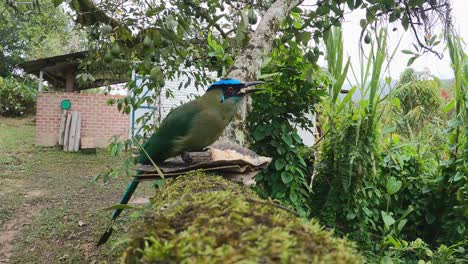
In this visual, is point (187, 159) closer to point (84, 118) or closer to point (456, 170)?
point (456, 170)

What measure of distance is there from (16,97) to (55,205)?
41.5 ft

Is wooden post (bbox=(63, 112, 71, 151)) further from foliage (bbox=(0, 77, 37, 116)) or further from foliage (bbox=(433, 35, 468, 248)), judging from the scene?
foliage (bbox=(433, 35, 468, 248))

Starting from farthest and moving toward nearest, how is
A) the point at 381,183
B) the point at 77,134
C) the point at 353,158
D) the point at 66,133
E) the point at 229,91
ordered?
the point at 77,134 < the point at 66,133 < the point at 381,183 < the point at 353,158 < the point at 229,91

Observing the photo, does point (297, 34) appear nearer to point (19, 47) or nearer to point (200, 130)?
point (200, 130)

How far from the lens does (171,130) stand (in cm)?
222

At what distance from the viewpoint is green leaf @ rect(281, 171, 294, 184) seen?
329cm

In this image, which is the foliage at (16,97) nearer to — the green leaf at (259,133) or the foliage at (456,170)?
the green leaf at (259,133)

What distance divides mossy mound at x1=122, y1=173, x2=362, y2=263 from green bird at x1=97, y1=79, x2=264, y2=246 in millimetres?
1217

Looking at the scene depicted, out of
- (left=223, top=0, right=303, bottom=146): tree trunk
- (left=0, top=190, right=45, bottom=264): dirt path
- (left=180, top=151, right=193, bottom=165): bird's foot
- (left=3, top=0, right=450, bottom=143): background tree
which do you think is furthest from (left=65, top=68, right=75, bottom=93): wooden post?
(left=180, top=151, right=193, bottom=165): bird's foot

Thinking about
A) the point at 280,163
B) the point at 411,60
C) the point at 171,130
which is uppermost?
the point at 411,60

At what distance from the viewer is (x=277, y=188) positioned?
11.1 feet

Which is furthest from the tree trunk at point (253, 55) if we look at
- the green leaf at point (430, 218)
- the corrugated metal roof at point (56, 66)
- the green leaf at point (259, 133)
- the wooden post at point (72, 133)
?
the wooden post at point (72, 133)

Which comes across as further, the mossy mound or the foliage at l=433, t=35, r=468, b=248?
the foliage at l=433, t=35, r=468, b=248

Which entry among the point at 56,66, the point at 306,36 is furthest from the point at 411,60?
the point at 56,66
